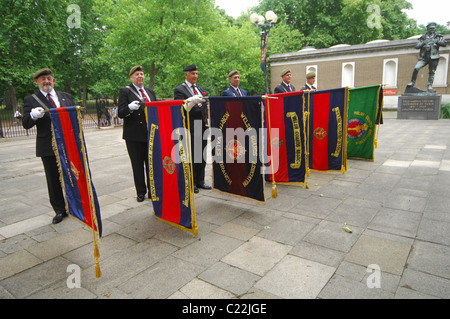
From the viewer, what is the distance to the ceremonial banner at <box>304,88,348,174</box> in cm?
608

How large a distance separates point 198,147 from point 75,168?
2.32m

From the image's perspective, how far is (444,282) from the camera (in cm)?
267

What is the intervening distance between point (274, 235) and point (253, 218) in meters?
0.62

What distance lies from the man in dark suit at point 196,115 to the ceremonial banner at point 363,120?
381cm

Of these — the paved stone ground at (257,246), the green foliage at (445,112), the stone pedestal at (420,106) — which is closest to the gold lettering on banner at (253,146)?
the paved stone ground at (257,246)

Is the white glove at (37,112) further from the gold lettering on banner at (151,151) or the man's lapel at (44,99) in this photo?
the gold lettering on banner at (151,151)

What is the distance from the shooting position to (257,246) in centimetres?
347

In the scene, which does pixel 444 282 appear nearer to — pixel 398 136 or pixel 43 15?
pixel 398 136

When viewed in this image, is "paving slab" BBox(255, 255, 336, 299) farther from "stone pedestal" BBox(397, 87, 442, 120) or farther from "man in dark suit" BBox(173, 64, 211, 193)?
"stone pedestal" BBox(397, 87, 442, 120)

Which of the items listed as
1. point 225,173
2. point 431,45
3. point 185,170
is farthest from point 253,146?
point 431,45

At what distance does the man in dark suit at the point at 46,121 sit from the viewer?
157 inches

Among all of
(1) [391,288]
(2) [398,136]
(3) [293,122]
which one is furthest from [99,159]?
(2) [398,136]

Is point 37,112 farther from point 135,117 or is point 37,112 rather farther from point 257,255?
point 257,255

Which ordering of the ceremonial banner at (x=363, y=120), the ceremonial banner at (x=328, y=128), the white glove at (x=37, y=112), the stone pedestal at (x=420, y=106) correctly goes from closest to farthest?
the white glove at (x=37, y=112) → the ceremonial banner at (x=328, y=128) → the ceremonial banner at (x=363, y=120) → the stone pedestal at (x=420, y=106)
